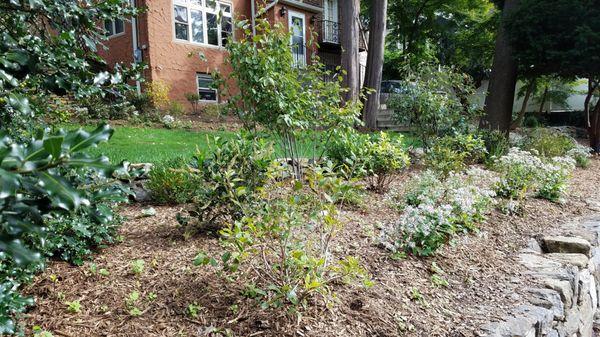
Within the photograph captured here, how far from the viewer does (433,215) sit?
121 inches

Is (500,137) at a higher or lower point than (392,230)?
higher

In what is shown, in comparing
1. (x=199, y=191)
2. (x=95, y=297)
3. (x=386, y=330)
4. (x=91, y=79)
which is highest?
(x=91, y=79)

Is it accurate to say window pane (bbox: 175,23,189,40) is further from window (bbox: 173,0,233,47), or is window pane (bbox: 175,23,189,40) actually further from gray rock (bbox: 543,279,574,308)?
gray rock (bbox: 543,279,574,308)

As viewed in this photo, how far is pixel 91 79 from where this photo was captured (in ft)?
5.71

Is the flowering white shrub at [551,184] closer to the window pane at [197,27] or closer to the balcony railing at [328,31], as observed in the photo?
the window pane at [197,27]

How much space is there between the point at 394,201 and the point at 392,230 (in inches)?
49.1

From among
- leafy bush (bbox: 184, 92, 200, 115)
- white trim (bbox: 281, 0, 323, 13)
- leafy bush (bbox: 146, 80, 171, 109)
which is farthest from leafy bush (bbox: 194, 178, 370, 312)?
white trim (bbox: 281, 0, 323, 13)

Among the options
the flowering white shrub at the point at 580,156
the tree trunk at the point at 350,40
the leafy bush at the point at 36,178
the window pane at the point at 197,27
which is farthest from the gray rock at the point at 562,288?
the window pane at the point at 197,27

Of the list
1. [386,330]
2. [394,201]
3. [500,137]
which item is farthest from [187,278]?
[500,137]

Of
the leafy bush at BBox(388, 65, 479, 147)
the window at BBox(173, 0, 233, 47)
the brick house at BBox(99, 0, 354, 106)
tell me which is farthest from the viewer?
the window at BBox(173, 0, 233, 47)

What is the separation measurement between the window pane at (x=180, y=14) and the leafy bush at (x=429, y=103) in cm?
961

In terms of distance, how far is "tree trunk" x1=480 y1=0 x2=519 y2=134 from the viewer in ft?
31.8

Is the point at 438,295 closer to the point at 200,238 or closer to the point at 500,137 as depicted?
the point at 200,238

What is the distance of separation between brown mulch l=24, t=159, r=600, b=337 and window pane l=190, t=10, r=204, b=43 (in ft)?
40.1
